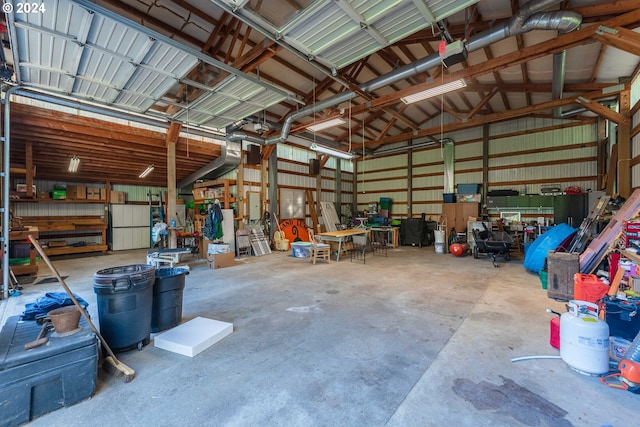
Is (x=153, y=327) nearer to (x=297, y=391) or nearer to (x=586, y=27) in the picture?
(x=297, y=391)

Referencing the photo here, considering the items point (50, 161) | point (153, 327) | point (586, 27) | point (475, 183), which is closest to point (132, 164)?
point (50, 161)

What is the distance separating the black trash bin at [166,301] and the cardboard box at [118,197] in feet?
27.0

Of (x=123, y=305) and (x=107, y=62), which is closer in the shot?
(x=123, y=305)

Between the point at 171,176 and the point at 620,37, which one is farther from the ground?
the point at 620,37

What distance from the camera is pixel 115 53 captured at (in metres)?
3.29

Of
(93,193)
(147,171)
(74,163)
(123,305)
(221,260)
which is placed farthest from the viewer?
(93,193)

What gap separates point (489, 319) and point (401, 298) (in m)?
1.16

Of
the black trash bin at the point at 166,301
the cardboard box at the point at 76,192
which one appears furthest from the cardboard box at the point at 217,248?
the cardboard box at the point at 76,192

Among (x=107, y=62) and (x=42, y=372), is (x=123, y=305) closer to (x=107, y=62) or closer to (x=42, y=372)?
(x=42, y=372)

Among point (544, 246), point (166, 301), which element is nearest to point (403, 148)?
point (544, 246)

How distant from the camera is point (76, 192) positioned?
8227 millimetres

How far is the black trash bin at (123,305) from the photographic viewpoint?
2.25m

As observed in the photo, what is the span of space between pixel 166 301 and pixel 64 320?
1.01 metres

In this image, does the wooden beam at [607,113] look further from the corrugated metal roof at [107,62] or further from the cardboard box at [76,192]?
the cardboard box at [76,192]
